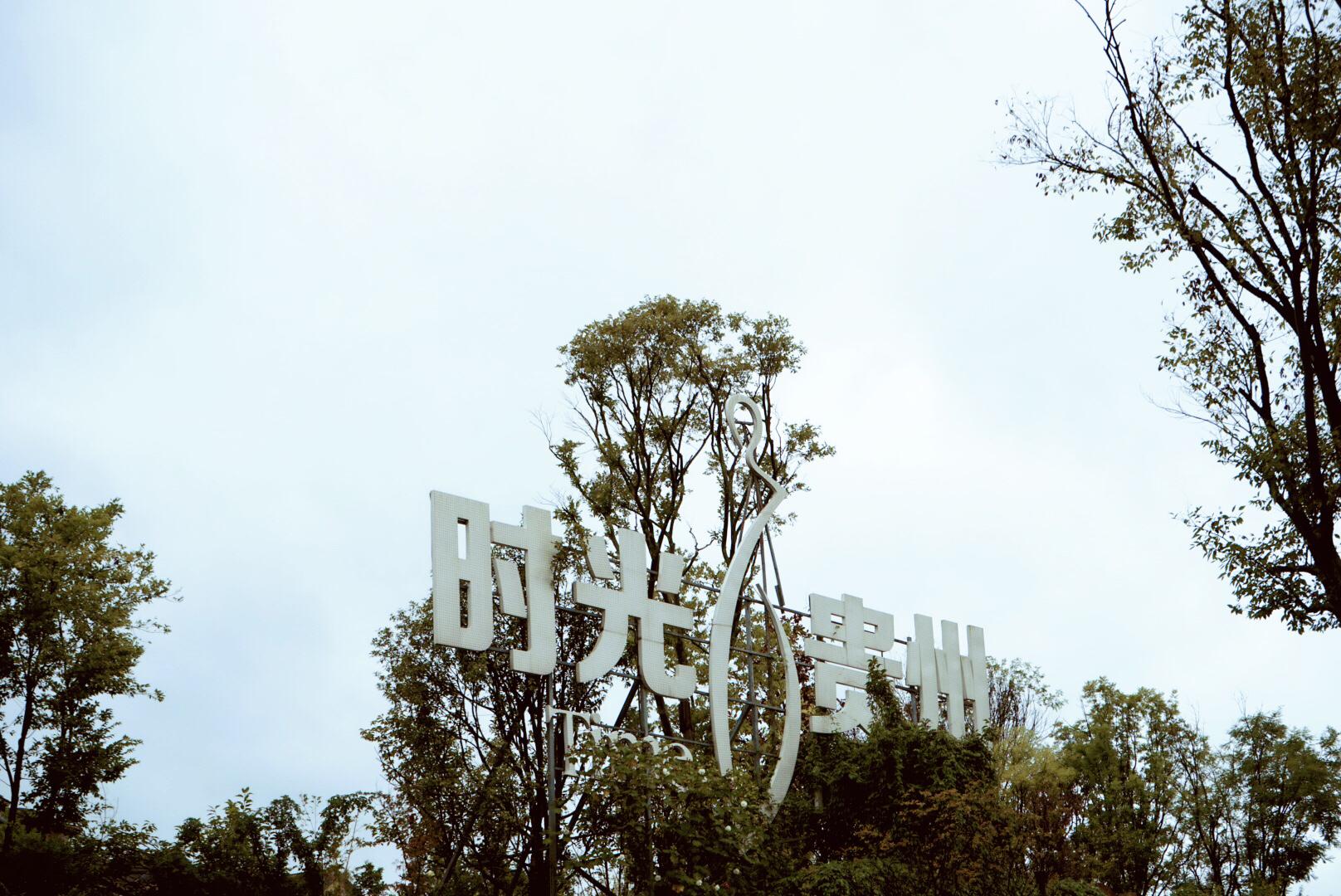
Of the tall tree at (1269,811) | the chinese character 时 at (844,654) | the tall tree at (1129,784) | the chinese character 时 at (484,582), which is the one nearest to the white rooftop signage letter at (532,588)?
the chinese character 时 at (484,582)

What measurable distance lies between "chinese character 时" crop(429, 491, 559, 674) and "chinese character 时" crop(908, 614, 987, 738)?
5346 mm

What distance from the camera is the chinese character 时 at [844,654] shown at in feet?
45.5

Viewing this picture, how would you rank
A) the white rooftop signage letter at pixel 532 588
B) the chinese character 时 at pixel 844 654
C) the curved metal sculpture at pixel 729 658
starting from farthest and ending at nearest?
the chinese character 时 at pixel 844 654 → the curved metal sculpture at pixel 729 658 → the white rooftop signage letter at pixel 532 588

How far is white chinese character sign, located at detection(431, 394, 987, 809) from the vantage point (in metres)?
11.4

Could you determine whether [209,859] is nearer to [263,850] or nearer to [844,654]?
[263,850]

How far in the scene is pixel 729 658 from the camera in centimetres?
1319

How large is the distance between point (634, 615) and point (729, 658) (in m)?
1.46

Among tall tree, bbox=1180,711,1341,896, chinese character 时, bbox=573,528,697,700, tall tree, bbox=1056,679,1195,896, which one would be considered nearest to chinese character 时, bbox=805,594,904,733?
chinese character 时, bbox=573,528,697,700

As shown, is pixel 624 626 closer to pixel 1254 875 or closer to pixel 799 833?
pixel 799 833

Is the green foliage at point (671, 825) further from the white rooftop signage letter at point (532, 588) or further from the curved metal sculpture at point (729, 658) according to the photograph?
the curved metal sculpture at point (729, 658)

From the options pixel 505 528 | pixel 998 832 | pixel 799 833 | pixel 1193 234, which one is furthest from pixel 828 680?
pixel 1193 234

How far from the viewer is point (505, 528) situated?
11812mm

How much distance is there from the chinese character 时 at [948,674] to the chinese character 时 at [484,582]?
17.5ft

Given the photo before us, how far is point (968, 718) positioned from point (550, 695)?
18.3ft
